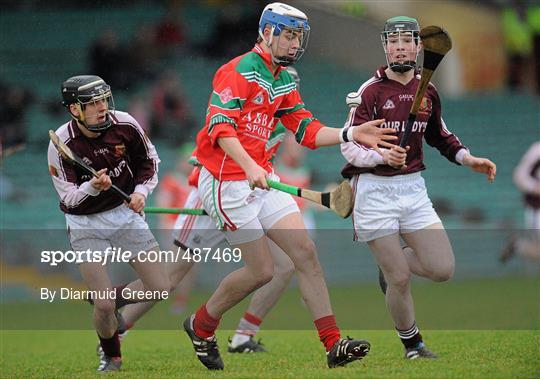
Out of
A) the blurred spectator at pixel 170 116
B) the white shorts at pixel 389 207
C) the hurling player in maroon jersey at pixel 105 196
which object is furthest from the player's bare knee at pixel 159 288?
the blurred spectator at pixel 170 116

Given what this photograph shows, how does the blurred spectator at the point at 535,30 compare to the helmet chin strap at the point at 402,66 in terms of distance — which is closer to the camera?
the helmet chin strap at the point at 402,66

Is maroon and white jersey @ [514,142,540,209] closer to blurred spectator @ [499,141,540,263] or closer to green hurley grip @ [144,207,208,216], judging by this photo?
blurred spectator @ [499,141,540,263]

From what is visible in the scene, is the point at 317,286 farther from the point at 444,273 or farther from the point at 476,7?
the point at 476,7

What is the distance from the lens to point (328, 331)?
707 centimetres

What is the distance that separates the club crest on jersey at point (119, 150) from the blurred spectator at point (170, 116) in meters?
10.5

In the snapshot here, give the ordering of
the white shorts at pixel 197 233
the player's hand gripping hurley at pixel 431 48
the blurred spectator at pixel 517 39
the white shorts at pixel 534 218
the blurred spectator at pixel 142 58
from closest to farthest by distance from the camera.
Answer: the player's hand gripping hurley at pixel 431 48 < the white shorts at pixel 197 233 < the white shorts at pixel 534 218 < the blurred spectator at pixel 142 58 < the blurred spectator at pixel 517 39

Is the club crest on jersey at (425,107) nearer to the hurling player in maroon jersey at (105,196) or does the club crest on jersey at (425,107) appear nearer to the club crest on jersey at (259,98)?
the club crest on jersey at (259,98)

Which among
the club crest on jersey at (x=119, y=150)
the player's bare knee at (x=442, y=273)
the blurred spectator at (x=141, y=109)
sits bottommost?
the blurred spectator at (x=141, y=109)

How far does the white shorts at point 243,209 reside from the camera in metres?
7.30

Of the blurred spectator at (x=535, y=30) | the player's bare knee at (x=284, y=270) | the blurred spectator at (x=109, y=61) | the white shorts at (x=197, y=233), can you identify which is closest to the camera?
the white shorts at (x=197, y=233)

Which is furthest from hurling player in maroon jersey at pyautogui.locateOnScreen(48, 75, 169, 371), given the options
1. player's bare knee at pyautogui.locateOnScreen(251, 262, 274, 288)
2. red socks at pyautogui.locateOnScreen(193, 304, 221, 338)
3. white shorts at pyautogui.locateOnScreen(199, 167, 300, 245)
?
player's bare knee at pyautogui.locateOnScreen(251, 262, 274, 288)

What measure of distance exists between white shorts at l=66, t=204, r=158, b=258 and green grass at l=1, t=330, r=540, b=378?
2.78 feet

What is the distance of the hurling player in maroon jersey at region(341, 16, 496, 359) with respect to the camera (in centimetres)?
740

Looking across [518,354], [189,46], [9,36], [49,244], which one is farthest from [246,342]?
[9,36]
